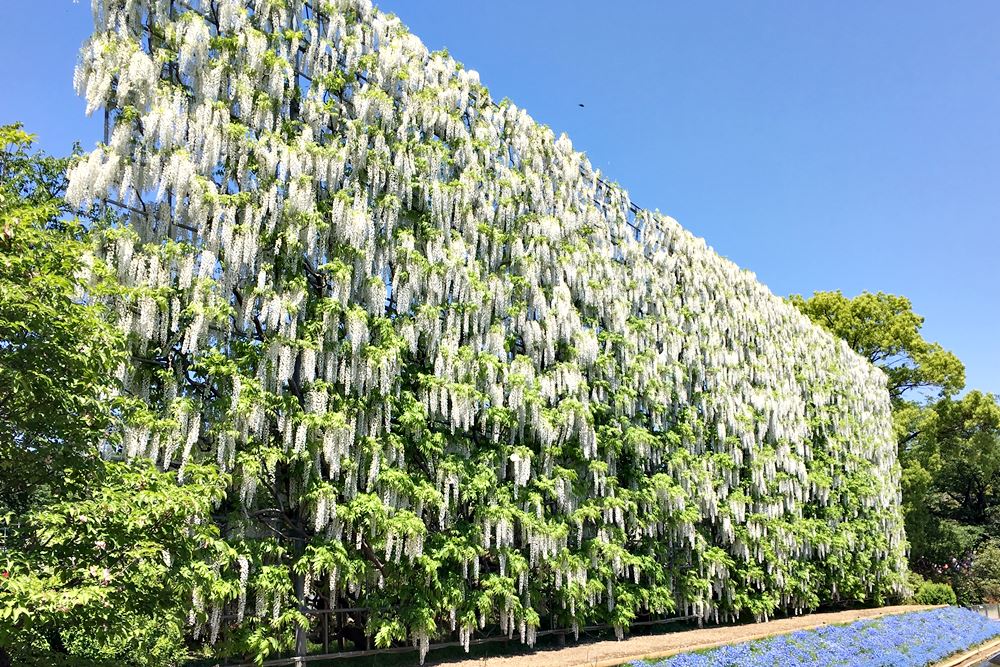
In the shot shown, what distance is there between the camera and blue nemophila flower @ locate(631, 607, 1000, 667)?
11.7 metres

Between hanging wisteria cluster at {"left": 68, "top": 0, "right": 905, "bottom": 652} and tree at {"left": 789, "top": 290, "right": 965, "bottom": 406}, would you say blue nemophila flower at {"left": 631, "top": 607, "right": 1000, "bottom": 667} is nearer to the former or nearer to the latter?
hanging wisteria cluster at {"left": 68, "top": 0, "right": 905, "bottom": 652}

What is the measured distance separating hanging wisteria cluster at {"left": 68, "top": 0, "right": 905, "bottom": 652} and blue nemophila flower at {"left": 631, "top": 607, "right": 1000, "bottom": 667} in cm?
284

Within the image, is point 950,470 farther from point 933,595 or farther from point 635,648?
point 635,648

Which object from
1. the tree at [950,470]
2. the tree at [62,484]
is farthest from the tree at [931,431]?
the tree at [62,484]

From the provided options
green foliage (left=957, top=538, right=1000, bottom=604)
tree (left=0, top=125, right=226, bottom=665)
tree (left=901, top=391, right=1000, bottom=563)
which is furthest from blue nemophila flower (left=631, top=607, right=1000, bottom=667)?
tree (left=901, top=391, right=1000, bottom=563)

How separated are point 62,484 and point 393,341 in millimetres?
5922

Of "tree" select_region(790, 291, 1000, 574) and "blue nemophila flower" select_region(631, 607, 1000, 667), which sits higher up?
"tree" select_region(790, 291, 1000, 574)

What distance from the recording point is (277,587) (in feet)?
31.4

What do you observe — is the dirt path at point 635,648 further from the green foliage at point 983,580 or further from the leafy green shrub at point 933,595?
the green foliage at point 983,580

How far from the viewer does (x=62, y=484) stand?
225 inches

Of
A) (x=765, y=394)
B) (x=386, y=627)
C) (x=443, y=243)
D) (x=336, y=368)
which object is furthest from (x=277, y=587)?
(x=765, y=394)

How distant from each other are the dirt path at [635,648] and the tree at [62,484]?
679 centimetres

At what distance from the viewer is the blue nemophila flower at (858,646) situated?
1167 cm

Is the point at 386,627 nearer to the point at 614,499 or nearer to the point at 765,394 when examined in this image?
the point at 614,499
